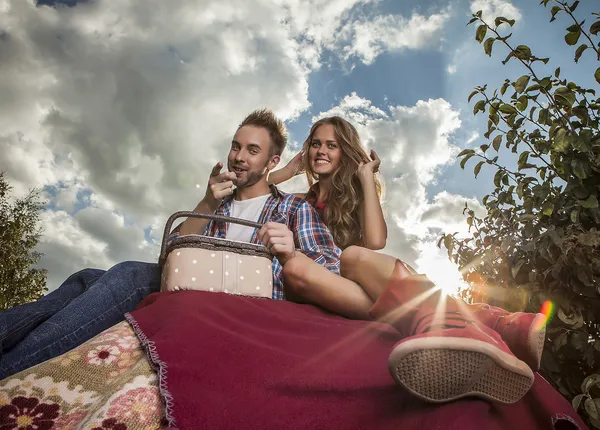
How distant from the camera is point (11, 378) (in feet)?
3.92

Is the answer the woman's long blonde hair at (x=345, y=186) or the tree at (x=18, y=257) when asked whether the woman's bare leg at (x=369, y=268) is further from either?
the tree at (x=18, y=257)

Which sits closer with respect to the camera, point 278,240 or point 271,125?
point 278,240

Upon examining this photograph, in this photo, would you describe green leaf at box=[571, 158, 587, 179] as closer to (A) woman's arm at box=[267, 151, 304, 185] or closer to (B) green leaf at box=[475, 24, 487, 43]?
(B) green leaf at box=[475, 24, 487, 43]

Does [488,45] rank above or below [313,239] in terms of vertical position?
above

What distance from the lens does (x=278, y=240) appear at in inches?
76.3

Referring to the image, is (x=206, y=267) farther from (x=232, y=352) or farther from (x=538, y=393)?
(x=538, y=393)

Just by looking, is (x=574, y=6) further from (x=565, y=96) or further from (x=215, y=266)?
(x=215, y=266)

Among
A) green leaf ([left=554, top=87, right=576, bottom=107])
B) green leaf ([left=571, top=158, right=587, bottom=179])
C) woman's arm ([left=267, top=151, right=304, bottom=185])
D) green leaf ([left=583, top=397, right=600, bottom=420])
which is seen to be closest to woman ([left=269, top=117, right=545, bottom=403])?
green leaf ([left=583, top=397, right=600, bottom=420])

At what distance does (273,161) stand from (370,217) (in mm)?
823

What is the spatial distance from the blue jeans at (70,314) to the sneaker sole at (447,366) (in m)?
1.14

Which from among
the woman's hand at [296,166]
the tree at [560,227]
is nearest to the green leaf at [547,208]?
the tree at [560,227]

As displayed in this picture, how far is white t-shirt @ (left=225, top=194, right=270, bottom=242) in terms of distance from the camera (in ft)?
8.27

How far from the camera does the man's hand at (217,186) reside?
240cm

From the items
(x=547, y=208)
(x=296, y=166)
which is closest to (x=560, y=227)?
(x=547, y=208)
